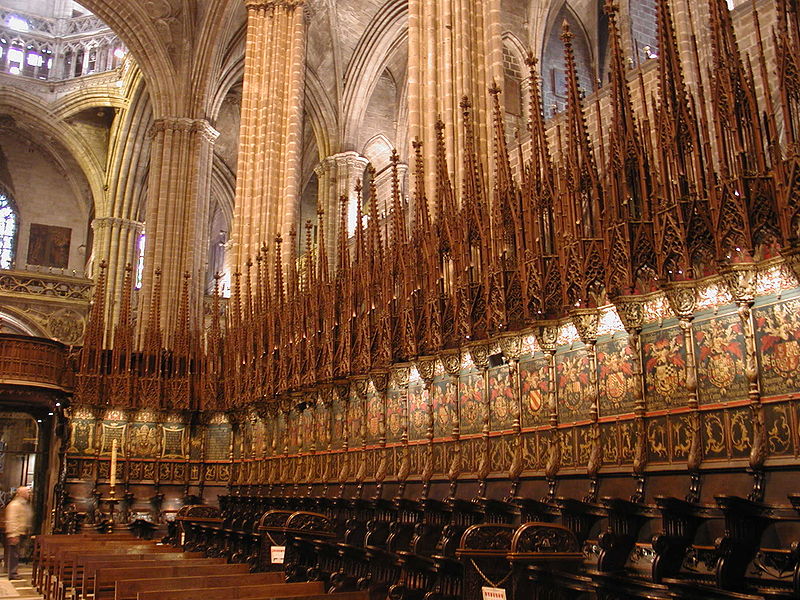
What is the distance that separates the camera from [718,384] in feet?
19.3

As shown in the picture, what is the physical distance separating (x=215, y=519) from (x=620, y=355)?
6211 mm

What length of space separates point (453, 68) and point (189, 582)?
26.2ft

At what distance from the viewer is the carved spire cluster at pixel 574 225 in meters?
5.54

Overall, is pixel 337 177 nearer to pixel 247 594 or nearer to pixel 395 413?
pixel 395 413

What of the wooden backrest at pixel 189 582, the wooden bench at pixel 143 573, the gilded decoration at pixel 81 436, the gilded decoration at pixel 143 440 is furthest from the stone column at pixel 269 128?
the wooden backrest at pixel 189 582

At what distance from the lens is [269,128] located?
17484mm

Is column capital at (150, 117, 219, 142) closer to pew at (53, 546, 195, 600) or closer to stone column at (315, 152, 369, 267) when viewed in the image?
stone column at (315, 152, 369, 267)

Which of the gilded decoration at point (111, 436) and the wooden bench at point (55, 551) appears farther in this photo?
the gilded decoration at point (111, 436)

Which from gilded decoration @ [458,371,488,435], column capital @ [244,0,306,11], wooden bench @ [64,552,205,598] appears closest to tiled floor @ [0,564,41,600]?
wooden bench @ [64,552,205,598]

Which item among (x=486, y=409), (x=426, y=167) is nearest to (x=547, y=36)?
(x=426, y=167)

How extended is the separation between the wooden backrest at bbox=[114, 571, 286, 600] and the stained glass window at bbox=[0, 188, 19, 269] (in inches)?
1156

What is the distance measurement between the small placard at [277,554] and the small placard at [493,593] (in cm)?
326

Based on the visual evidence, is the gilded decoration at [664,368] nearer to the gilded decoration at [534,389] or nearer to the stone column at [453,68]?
the gilded decoration at [534,389]

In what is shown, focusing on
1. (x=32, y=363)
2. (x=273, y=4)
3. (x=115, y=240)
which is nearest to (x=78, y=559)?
(x=32, y=363)
